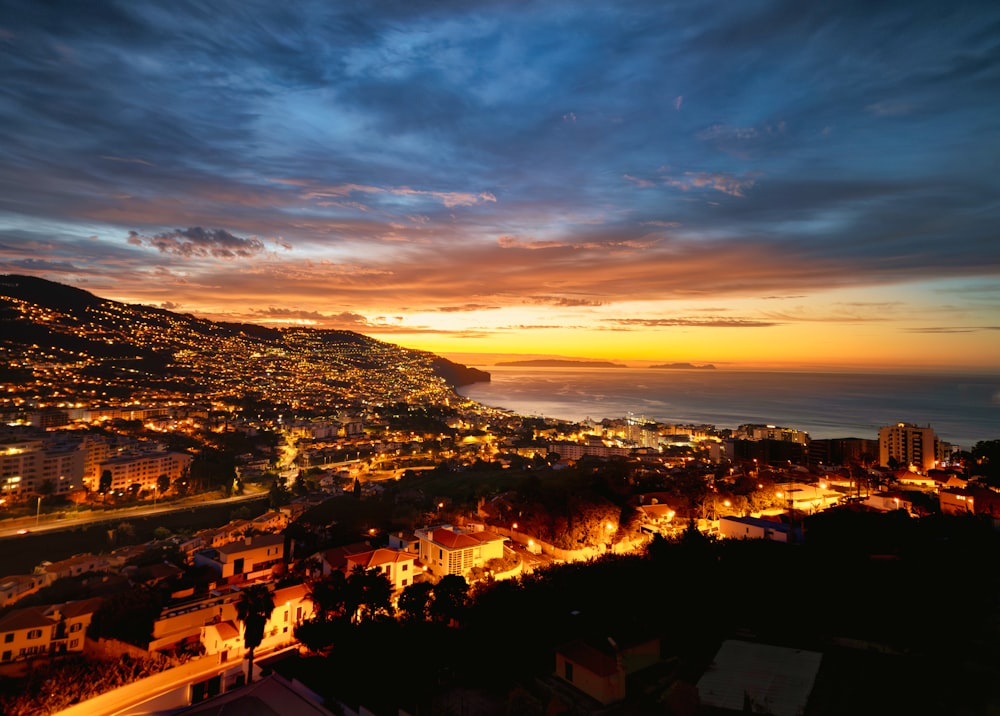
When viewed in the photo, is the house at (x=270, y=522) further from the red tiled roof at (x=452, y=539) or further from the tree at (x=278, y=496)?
the red tiled roof at (x=452, y=539)

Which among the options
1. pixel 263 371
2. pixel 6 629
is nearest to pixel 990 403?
pixel 6 629

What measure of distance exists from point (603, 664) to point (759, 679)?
2090 millimetres

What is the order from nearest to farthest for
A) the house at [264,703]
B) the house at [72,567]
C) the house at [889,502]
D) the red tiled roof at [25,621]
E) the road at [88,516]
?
1. the house at [264,703]
2. the red tiled roof at [25,621]
3. the house at [72,567]
4. the house at [889,502]
5. the road at [88,516]

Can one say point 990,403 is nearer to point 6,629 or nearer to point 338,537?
point 338,537

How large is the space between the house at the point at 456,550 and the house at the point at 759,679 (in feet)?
19.6

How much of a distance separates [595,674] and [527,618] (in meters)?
1.91

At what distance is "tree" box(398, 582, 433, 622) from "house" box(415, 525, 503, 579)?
8.16ft

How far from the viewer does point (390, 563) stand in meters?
12.0

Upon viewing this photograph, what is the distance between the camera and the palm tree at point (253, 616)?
8.40 m

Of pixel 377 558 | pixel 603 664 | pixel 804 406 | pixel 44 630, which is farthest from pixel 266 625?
pixel 804 406

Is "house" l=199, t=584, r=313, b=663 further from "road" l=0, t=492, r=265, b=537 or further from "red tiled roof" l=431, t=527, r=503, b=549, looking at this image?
"road" l=0, t=492, r=265, b=537

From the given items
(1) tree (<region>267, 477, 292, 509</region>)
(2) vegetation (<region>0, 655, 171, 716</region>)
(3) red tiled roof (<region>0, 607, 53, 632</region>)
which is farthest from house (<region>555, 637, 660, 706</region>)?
(1) tree (<region>267, 477, 292, 509</region>)

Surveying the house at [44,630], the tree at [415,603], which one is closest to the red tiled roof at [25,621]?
the house at [44,630]

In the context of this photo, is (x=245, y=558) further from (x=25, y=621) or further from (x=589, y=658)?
(x=589, y=658)
